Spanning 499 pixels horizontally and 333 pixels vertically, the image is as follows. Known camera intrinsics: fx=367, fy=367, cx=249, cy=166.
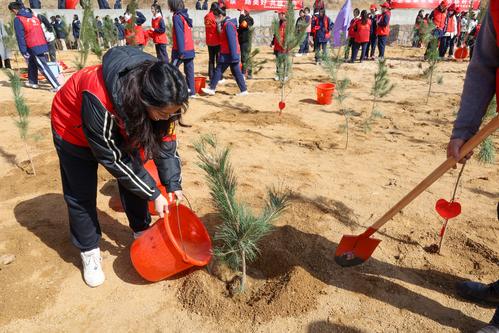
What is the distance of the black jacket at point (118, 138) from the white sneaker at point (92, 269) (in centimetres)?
64

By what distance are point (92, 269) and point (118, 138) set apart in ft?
3.05

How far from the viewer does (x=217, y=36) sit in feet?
21.0

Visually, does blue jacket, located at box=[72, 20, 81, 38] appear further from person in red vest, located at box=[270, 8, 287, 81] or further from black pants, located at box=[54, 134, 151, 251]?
black pants, located at box=[54, 134, 151, 251]

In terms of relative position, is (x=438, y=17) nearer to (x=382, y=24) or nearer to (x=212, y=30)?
(x=382, y=24)

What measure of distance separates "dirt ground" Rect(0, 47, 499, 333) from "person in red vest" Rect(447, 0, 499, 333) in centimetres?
59

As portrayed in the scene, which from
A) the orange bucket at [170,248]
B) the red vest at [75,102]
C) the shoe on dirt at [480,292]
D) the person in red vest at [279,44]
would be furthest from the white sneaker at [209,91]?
the shoe on dirt at [480,292]

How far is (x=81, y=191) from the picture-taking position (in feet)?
6.63

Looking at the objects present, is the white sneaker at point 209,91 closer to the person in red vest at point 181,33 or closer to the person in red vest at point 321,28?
the person in red vest at point 181,33

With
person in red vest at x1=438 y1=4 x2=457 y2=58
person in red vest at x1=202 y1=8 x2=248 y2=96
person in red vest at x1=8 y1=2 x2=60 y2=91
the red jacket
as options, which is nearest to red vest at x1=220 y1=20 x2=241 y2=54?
person in red vest at x1=202 y1=8 x2=248 y2=96

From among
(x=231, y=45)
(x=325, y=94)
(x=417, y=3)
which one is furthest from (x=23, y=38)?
(x=417, y=3)

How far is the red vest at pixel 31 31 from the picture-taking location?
20.0 feet

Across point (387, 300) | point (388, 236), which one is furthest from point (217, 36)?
point (387, 300)

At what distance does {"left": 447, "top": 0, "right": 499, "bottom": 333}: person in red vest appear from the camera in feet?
4.68

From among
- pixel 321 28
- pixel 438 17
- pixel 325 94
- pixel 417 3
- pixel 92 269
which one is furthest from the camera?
pixel 417 3
